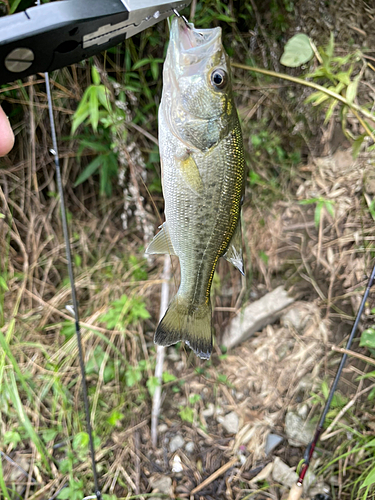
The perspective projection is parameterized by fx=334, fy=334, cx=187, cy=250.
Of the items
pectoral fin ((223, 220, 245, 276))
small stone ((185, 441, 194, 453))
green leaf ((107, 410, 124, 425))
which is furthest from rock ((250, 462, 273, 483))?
pectoral fin ((223, 220, 245, 276))

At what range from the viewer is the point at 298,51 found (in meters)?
1.68

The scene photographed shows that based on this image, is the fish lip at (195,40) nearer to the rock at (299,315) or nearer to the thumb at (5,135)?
the thumb at (5,135)

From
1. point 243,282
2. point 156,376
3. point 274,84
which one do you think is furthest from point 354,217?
point 156,376

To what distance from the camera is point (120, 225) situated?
2.70 metres

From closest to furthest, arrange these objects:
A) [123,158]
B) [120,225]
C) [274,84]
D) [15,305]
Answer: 1. [123,158]
2. [15,305]
3. [274,84]
4. [120,225]

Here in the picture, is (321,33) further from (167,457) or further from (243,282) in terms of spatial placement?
(167,457)

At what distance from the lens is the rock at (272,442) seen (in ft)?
6.87

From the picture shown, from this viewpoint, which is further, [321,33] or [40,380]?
[321,33]

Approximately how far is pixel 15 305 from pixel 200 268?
1811mm

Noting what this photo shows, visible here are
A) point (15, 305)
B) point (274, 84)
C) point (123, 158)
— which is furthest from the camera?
point (274, 84)

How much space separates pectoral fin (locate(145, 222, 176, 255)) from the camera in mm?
1062

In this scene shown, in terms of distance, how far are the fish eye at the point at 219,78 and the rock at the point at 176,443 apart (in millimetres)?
2100

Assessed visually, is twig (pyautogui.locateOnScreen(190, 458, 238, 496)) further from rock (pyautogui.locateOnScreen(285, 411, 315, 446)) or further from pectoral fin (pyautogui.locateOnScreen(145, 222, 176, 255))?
pectoral fin (pyautogui.locateOnScreen(145, 222, 176, 255))

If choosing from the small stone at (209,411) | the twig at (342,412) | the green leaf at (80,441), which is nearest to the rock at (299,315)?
the twig at (342,412)
